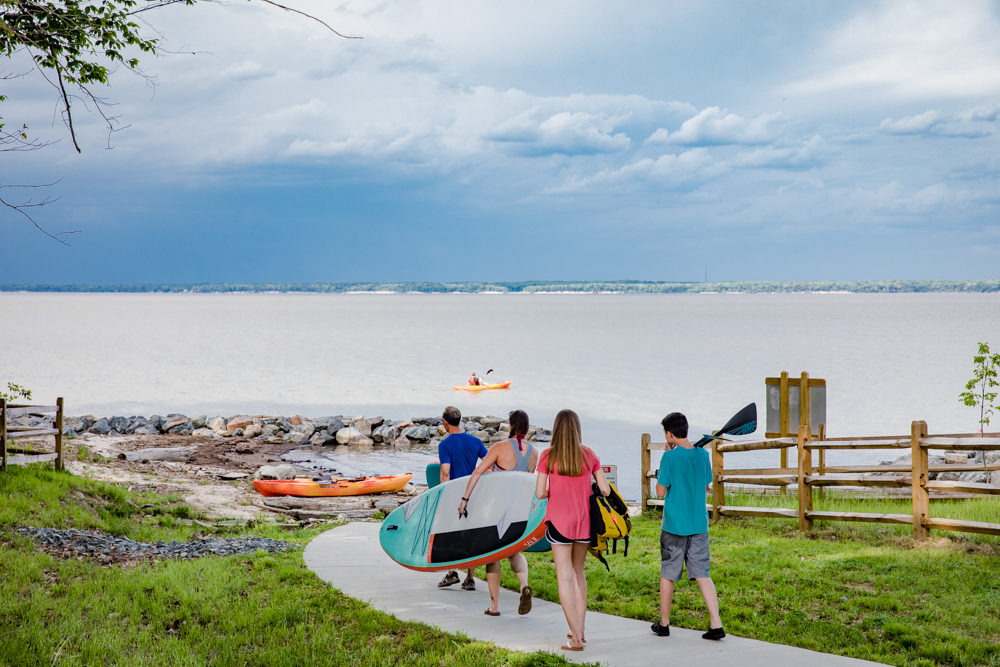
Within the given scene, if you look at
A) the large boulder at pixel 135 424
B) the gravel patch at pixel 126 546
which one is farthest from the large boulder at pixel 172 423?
the gravel patch at pixel 126 546

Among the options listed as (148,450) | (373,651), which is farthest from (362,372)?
(373,651)

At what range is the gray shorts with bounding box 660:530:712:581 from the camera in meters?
6.23

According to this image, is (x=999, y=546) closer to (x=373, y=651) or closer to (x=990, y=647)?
(x=990, y=647)

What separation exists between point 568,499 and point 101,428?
2973cm

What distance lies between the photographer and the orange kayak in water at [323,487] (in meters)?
18.9

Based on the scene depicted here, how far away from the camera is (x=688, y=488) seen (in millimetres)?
6215

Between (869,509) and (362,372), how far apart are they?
52.4m

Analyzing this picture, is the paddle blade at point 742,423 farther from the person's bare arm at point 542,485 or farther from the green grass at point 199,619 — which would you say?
the green grass at point 199,619

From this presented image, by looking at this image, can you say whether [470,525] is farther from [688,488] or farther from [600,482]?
[688,488]

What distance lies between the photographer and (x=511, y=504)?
725 cm

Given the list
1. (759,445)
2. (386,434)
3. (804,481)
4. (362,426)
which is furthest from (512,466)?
(362,426)

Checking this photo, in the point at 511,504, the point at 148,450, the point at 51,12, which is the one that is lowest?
the point at 148,450

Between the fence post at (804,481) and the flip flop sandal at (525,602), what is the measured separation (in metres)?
4.98

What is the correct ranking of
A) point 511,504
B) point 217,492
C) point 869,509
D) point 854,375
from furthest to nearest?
point 854,375
point 217,492
point 869,509
point 511,504
